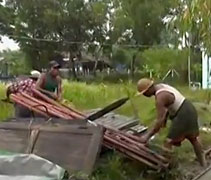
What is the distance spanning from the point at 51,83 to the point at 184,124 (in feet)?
10.3

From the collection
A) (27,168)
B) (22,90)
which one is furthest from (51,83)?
(27,168)

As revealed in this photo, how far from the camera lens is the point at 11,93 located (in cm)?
922

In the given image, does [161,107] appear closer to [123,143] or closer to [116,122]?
[123,143]

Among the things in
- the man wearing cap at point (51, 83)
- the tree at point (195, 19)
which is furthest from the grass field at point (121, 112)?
the tree at point (195, 19)

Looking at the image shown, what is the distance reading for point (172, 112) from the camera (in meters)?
8.20

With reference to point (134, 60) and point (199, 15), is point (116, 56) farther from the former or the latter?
point (199, 15)

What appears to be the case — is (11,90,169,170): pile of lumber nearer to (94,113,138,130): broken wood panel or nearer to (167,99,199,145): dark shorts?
(167,99,199,145): dark shorts

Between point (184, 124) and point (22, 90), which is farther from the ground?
point (22, 90)

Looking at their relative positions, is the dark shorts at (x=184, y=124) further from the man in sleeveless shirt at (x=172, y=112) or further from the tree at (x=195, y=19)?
the tree at (x=195, y=19)

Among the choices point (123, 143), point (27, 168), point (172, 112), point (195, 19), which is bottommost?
point (123, 143)

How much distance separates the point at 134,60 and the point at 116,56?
123 inches

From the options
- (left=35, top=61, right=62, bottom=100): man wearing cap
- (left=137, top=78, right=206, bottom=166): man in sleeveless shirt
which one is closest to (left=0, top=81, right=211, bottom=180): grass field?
(left=137, top=78, right=206, bottom=166): man in sleeveless shirt

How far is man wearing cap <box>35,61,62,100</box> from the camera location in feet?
32.3

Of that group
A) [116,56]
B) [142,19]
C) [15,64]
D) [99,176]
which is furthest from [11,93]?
[15,64]
